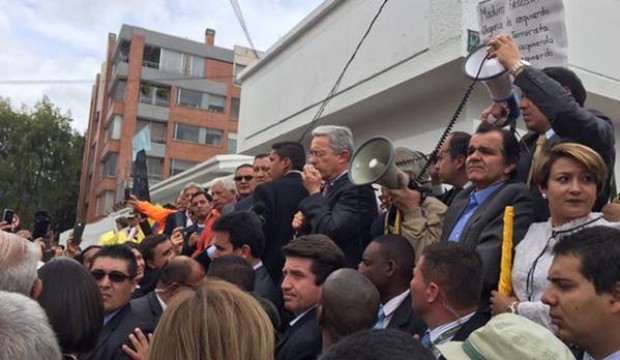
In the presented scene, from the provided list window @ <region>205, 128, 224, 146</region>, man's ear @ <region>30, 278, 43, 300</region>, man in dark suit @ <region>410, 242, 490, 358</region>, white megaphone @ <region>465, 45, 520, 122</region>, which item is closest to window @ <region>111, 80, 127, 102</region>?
window @ <region>205, 128, 224, 146</region>

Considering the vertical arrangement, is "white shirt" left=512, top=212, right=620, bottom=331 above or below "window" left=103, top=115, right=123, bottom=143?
below

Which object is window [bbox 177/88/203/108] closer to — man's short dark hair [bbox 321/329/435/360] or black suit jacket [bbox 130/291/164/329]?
black suit jacket [bbox 130/291/164/329]

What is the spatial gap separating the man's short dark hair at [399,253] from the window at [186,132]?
4383 cm

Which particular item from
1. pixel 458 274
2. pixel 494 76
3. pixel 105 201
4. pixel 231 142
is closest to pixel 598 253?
pixel 458 274

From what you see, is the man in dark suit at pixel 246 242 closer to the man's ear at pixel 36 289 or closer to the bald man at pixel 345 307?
the bald man at pixel 345 307

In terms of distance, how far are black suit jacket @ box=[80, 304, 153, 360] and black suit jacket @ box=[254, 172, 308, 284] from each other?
159cm

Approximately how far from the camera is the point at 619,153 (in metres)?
7.72

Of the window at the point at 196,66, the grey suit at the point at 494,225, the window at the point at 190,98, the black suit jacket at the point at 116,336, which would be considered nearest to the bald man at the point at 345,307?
the grey suit at the point at 494,225

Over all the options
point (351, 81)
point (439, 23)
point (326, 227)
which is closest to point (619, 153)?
point (439, 23)

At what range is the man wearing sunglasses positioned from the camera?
3279 mm

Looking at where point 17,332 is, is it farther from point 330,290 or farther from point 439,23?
point 439,23

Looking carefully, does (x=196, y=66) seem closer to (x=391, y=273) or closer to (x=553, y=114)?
(x=391, y=273)

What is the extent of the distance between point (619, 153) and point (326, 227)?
5120 millimetres

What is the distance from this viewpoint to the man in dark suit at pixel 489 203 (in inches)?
128
